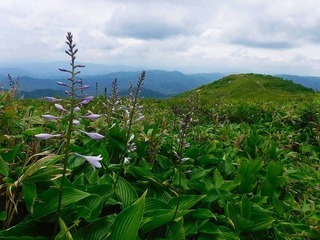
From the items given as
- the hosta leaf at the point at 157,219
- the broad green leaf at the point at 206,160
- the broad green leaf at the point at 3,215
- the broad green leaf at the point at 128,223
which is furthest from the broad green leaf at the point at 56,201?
the broad green leaf at the point at 206,160

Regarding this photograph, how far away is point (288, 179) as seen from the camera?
219 inches

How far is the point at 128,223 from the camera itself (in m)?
2.87

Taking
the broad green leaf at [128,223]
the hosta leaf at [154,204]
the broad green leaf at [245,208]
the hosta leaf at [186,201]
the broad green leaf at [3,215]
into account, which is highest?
the broad green leaf at [128,223]

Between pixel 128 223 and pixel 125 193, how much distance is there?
94 centimetres

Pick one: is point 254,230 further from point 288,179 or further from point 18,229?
point 18,229

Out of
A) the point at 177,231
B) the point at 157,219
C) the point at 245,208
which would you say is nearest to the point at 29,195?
the point at 157,219

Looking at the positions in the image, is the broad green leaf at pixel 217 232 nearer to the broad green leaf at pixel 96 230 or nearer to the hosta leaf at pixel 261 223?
the hosta leaf at pixel 261 223

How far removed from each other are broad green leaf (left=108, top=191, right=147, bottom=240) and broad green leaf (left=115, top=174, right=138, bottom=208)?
0.78 metres

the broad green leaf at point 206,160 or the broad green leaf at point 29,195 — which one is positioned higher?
the broad green leaf at point 29,195

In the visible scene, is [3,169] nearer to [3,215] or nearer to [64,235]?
[3,215]

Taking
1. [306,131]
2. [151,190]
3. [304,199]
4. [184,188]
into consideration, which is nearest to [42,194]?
[151,190]

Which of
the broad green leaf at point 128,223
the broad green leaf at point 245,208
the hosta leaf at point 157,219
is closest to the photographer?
the broad green leaf at point 128,223

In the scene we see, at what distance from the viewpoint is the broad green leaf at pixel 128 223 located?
2814 millimetres

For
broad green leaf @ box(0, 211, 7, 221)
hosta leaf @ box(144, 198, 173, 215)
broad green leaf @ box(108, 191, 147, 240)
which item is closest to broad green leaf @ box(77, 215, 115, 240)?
broad green leaf @ box(108, 191, 147, 240)
